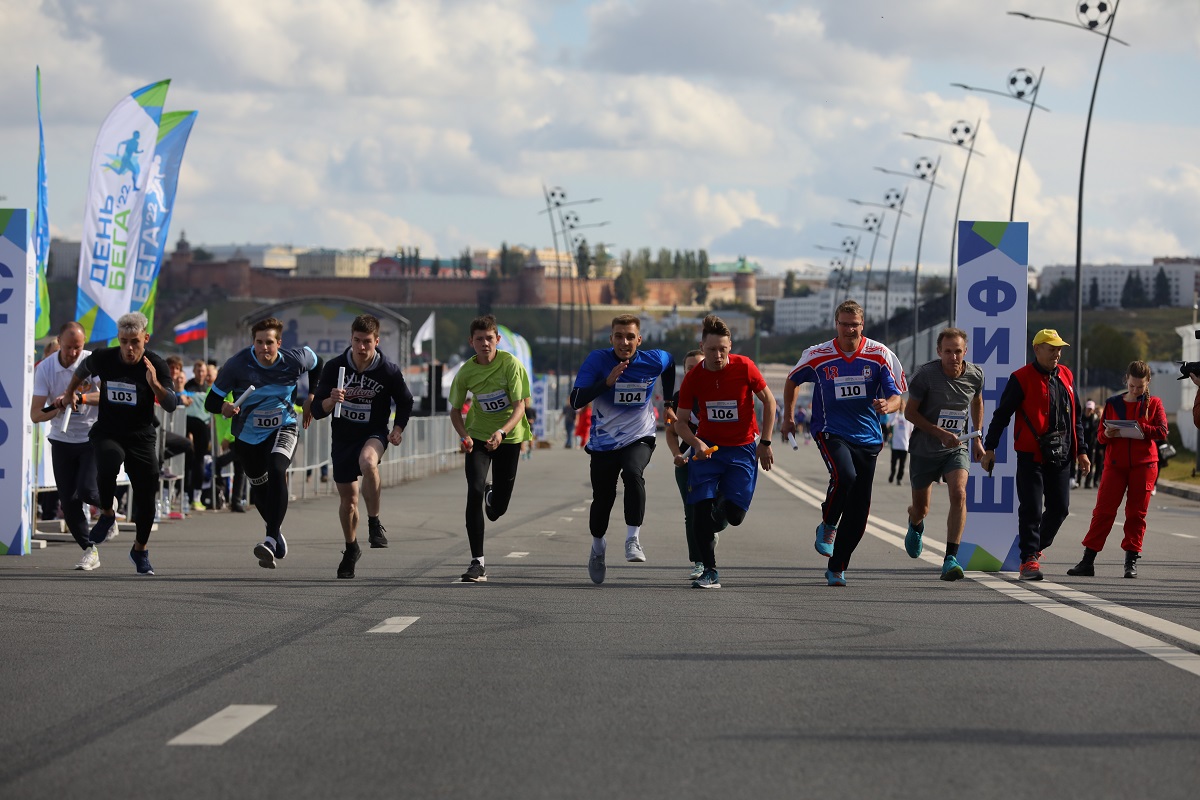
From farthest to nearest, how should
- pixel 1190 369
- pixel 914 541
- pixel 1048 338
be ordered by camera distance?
1. pixel 914 541
2. pixel 1048 338
3. pixel 1190 369

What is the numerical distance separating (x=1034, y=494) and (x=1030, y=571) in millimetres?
588

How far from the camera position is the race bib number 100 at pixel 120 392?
43.0ft

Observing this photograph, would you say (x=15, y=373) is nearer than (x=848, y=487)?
No

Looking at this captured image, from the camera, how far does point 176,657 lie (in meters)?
8.50

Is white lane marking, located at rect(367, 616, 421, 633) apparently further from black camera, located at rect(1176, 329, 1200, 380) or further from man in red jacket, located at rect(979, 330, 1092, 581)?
black camera, located at rect(1176, 329, 1200, 380)

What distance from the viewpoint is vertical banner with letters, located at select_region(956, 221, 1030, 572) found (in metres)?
14.1

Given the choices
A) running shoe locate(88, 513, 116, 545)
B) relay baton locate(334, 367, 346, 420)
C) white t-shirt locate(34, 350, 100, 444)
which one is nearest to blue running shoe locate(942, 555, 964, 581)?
relay baton locate(334, 367, 346, 420)

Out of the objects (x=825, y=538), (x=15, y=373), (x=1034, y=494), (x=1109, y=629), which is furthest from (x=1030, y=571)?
(x=15, y=373)

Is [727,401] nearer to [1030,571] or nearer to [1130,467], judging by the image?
[1030,571]

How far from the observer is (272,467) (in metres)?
13.1

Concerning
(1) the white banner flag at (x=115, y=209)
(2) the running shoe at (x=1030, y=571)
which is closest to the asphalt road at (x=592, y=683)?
(2) the running shoe at (x=1030, y=571)

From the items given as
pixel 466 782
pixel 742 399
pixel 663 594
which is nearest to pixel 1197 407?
pixel 742 399

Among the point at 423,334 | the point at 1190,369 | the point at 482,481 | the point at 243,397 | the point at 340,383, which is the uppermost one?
the point at 423,334

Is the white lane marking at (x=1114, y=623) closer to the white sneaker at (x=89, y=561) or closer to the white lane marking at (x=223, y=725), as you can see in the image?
the white lane marking at (x=223, y=725)
